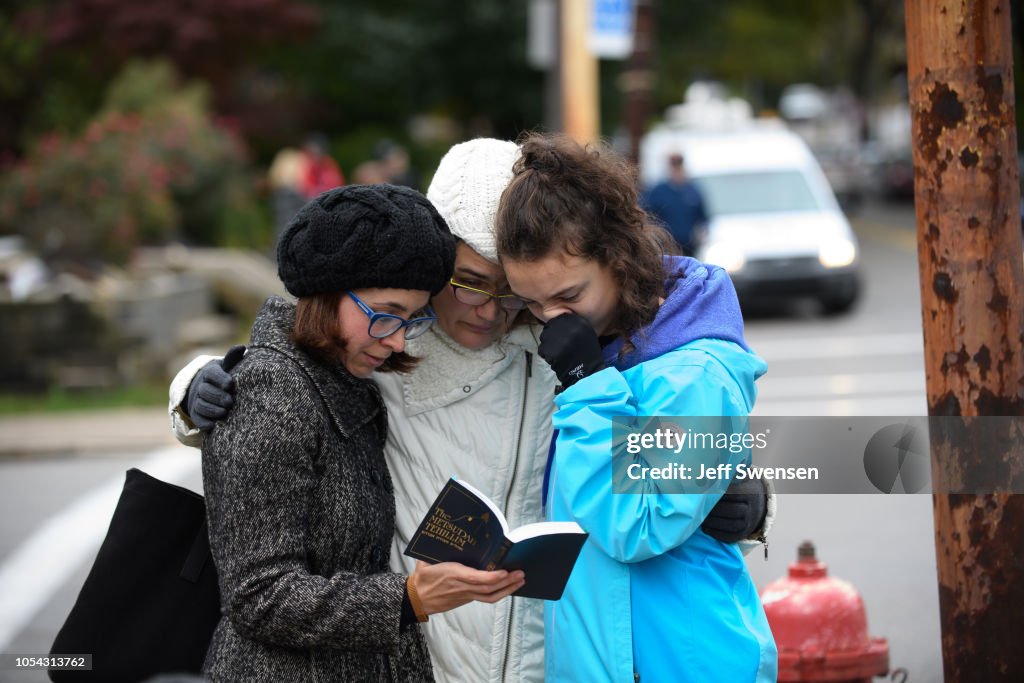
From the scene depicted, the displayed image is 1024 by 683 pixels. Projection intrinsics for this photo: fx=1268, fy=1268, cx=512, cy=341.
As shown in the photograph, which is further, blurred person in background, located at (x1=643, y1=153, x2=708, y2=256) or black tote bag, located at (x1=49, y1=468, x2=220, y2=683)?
blurred person in background, located at (x1=643, y1=153, x2=708, y2=256)

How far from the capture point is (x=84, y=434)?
11055 mm

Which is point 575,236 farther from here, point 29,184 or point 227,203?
point 227,203

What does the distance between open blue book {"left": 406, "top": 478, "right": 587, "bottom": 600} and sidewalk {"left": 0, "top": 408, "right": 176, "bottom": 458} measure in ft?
28.5

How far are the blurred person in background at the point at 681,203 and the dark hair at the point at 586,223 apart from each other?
11.4 m

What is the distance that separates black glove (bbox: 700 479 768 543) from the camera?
Result: 2.64 metres

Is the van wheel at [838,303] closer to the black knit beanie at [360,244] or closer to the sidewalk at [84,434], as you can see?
the sidewalk at [84,434]

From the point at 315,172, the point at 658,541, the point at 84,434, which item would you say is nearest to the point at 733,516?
the point at 658,541

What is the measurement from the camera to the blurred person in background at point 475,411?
9.17 ft

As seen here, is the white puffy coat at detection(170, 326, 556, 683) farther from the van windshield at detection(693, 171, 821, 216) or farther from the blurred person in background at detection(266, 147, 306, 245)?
the blurred person in background at detection(266, 147, 306, 245)

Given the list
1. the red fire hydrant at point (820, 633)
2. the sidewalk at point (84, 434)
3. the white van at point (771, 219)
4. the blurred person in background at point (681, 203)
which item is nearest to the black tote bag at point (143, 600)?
the red fire hydrant at point (820, 633)

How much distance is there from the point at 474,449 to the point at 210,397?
62 cm

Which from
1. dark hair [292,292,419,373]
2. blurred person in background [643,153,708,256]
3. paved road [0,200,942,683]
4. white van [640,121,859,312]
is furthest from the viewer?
white van [640,121,859,312]

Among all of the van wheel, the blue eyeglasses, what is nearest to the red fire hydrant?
the blue eyeglasses

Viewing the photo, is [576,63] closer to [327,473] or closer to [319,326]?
[319,326]
